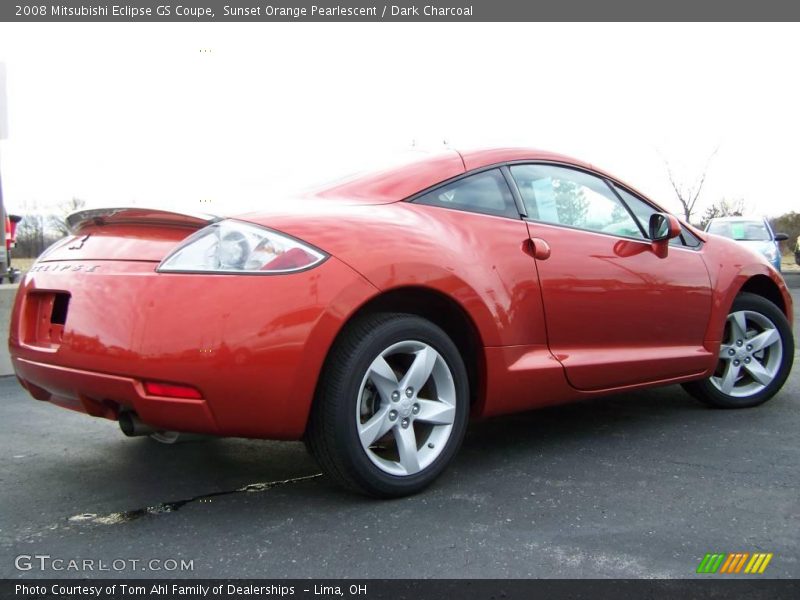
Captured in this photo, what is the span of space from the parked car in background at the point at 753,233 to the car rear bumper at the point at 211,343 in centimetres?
1409

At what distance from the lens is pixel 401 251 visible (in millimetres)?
2717

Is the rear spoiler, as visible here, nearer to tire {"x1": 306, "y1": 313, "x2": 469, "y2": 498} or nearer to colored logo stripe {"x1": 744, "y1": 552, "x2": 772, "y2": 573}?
tire {"x1": 306, "y1": 313, "x2": 469, "y2": 498}

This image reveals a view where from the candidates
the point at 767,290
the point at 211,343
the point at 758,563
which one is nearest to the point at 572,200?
the point at 767,290

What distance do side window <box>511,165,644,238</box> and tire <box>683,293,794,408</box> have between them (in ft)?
3.16

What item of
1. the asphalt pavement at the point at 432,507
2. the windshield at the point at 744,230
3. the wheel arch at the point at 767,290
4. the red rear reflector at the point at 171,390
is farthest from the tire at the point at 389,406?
the windshield at the point at 744,230

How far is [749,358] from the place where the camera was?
430 cm

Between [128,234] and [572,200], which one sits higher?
[572,200]

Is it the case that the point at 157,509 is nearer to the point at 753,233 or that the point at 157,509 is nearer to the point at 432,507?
the point at 432,507

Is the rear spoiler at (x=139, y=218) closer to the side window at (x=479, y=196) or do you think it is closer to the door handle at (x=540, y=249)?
the side window at (x=479, y=196)

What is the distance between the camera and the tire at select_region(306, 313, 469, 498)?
8.31 ft

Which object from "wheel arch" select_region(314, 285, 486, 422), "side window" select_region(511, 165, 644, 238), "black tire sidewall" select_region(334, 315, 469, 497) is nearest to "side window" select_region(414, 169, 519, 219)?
"side window" select_region(511, 165, 644, 238)

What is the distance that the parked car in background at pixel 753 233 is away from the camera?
48.3ft

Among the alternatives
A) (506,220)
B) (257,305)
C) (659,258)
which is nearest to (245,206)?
(257,305)

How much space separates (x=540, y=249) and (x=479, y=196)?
351mm
